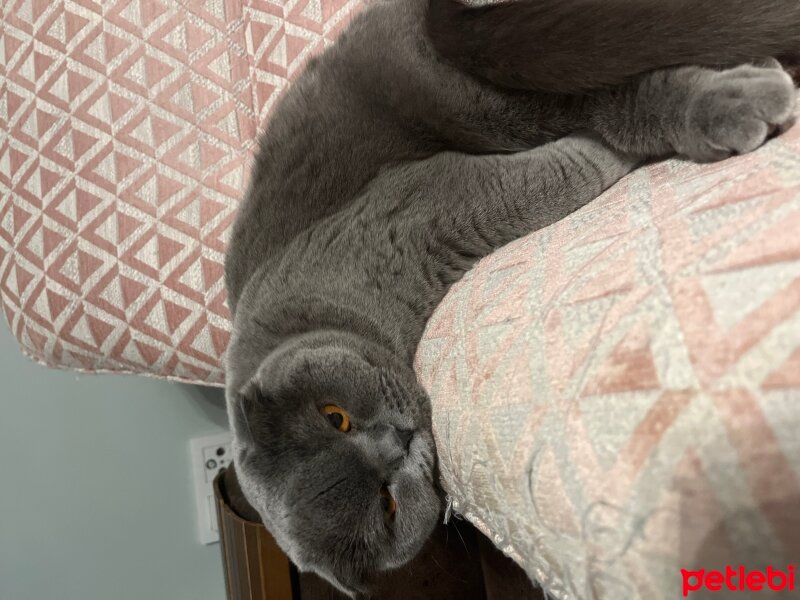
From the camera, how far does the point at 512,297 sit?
592mm

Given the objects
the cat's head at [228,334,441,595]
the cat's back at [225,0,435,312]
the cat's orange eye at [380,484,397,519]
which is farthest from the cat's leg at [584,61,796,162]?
the cat's orange eye at [380,484,397,519]

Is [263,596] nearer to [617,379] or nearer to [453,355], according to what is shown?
[453,355]

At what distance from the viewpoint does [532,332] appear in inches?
20.5

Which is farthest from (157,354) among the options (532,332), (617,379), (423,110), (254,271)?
(617,379)

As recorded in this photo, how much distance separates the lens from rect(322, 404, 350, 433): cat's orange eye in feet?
2.58

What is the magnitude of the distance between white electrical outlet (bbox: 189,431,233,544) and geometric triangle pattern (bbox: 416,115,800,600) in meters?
1.16

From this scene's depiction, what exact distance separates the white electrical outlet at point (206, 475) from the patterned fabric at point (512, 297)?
0.49 metres

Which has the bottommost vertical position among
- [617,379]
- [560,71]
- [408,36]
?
[617,379]

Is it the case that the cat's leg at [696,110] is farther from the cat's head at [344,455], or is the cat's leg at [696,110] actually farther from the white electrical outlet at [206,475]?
the white electrical outlet at [206,475]

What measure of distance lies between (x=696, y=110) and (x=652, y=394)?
0.43 m

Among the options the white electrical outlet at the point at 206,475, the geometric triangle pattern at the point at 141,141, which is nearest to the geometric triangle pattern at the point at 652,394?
the geometric triangle pattern at the point at 141,141

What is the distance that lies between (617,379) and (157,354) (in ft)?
3.05

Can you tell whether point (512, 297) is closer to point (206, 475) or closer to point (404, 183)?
point (404, 183)

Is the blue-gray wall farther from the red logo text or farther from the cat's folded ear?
the red logo text
